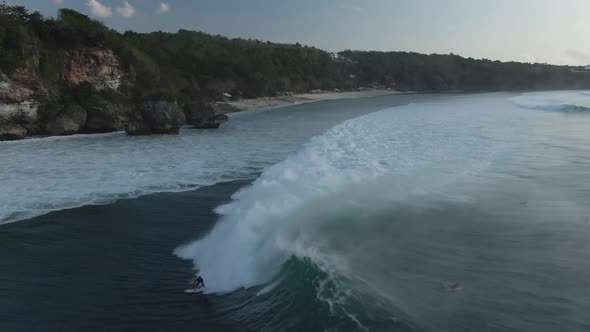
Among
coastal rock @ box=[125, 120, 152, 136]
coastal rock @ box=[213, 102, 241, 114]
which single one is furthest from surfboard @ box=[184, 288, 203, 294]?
coastal rock @ box=[213, 102, 241, 114]

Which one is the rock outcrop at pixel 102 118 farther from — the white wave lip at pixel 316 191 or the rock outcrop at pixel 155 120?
the white wave lip at pixel 316 191

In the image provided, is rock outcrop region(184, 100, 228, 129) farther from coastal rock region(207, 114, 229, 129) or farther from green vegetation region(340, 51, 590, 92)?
green vegetation region(340, 51, 590, 92)

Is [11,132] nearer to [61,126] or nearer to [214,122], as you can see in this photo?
[61,126]

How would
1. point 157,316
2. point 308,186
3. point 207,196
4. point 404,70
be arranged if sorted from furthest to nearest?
1. point 404,70
2. point 207,196
3. point 308,186
4. point 157,316

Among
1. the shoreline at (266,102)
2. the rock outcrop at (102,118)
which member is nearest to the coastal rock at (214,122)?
the rock outcrop at (102,118)

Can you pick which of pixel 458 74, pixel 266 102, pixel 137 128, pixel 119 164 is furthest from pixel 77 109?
pixel 458 74

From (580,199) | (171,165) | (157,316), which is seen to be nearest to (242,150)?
(171,165)

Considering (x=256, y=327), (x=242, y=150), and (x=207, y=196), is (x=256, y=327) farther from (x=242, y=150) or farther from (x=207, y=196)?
(x=242, y=150)
